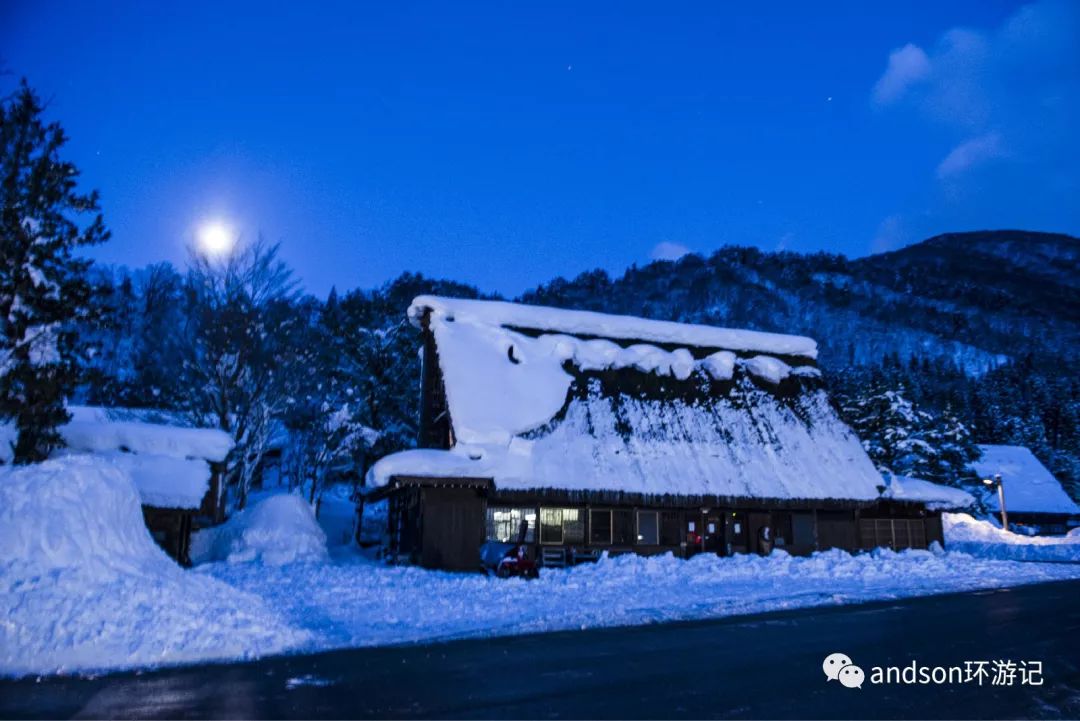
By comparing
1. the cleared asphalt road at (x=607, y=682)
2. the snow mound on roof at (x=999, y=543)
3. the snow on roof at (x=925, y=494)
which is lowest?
the snow mound on roof at (x=999, y=543)

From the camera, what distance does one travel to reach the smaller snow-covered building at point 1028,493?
52.8 meters

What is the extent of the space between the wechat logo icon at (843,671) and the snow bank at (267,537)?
62.1 ft

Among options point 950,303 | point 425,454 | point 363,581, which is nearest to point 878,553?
point 425,454

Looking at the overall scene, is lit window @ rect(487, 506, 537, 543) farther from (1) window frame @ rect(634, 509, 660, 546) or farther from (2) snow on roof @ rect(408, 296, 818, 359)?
(2) snow on roof @ rect(408, 296, 818, 359)

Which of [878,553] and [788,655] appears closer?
[788,655]

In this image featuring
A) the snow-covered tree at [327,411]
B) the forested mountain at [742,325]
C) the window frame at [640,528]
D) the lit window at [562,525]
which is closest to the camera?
the lit window at [562,525]

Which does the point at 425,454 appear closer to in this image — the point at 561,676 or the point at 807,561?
the point at 807,561

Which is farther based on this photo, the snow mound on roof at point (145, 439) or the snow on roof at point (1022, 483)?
the snow on roof at point (1022, 483)

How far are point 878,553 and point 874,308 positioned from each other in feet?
523

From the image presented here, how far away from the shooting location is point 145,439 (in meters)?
23.2

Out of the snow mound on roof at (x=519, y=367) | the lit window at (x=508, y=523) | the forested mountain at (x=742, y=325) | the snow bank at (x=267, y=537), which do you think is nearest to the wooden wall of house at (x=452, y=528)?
the lit window at (x=508, y=523)

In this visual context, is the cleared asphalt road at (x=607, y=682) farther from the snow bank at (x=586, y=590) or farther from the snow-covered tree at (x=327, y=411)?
the snow-covered tree at (x=327, y=411)

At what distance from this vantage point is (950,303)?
18175 cm

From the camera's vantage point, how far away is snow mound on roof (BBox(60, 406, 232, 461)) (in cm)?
2261
